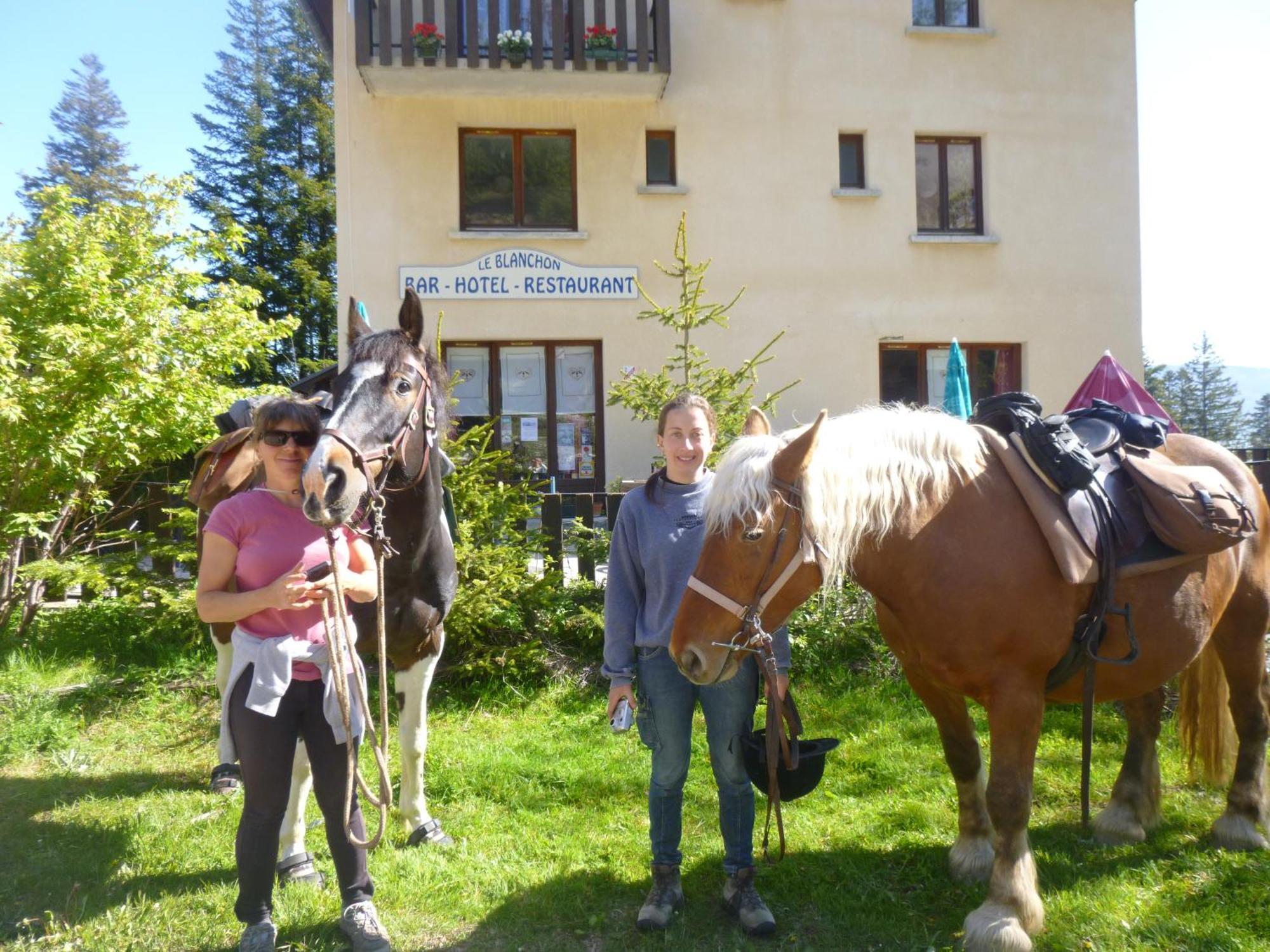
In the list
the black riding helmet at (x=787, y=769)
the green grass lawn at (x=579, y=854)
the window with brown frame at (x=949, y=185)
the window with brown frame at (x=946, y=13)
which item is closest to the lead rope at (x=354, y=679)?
the green grass lawn at (x=579, y=854)

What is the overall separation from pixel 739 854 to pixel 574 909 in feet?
2.25

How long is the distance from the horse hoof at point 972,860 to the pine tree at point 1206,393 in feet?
116

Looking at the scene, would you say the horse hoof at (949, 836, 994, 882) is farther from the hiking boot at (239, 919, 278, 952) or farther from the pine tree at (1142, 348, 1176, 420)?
the pine tree at (1142, 348, 1176, 420)

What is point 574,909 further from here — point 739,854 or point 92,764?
point 92,764

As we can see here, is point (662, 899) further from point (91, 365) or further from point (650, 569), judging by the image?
point (91, 365)

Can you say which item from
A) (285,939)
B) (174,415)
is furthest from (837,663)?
(174,415)

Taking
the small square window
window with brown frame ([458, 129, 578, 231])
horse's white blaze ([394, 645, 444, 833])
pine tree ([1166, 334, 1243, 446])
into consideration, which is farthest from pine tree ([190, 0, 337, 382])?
pine tree ([1166, 334, 1243, 446])

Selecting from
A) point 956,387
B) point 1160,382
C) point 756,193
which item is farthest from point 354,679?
point 1160,382

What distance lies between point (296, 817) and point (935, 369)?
10.6 metres

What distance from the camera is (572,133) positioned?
37.1 ft

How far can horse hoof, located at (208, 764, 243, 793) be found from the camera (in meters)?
4.17

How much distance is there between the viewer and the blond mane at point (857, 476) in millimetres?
2426

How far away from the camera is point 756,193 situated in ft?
36.9

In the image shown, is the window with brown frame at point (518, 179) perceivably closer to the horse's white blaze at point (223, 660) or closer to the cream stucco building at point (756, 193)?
the cream stucco building at point (756, 193)
